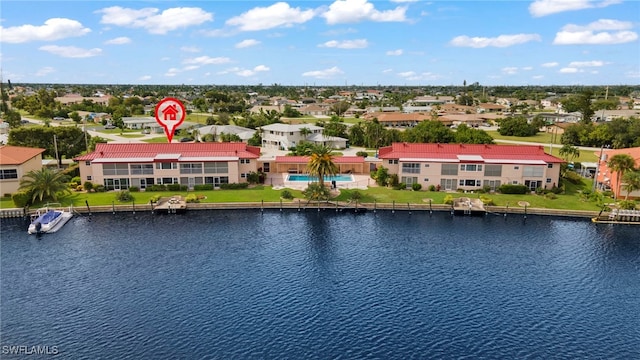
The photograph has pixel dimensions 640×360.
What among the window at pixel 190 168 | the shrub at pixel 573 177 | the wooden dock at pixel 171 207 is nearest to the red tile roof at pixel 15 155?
the wooden dock at pixel 171 207

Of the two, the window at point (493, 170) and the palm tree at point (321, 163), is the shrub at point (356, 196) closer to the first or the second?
the palm tree at point (321, 163)

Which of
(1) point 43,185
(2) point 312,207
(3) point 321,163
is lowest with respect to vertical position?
(2) point 312,207

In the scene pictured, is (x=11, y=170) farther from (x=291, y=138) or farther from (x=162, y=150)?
(x=291, y=138)

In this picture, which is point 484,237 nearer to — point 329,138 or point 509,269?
point 509,269

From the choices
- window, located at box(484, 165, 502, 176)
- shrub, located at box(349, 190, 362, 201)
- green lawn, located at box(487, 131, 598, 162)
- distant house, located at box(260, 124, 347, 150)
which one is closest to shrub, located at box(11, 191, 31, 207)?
shrub, located at box(349, 190, 362, 201)

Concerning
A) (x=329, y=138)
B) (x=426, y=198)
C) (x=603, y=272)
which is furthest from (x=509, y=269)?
(x=329, y=138)

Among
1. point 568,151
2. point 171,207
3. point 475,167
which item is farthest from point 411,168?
point 568,151
